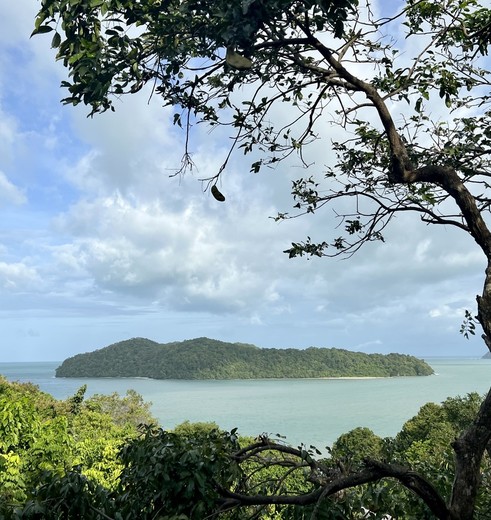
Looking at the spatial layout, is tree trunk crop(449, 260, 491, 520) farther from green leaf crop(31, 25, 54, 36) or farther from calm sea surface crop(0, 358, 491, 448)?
calm sea surface crop(0, 358, 491, 448)

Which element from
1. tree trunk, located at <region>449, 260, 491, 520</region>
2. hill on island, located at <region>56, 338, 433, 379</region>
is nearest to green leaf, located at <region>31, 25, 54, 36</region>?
tree trunk, located at <region>449, 260, 491, 520</region>

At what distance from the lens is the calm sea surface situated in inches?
2564

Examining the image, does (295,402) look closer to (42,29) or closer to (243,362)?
(243,362)

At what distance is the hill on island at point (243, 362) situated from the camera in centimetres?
11381

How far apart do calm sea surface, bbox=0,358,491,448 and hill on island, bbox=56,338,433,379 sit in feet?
8.30

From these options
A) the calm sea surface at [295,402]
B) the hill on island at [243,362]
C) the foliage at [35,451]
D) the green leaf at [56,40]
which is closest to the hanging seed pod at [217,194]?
the green leaf at [56,40]

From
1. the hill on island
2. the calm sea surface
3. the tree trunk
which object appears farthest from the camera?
the hill on island

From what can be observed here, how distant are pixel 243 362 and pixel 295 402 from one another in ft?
80.8

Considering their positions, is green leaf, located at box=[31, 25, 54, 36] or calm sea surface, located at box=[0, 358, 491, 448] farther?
calm sea surface, located at box=[0, 358, 491, 448]

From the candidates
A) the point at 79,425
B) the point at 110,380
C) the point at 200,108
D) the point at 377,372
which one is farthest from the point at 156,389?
the point at 200,108

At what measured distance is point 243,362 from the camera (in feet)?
379

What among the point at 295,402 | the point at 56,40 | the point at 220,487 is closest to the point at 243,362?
the point at 295,402

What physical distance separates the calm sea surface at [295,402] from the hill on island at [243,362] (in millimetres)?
2531

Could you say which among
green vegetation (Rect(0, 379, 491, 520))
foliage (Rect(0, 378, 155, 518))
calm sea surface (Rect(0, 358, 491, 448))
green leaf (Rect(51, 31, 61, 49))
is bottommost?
calm sea surface (Rect(0, 358, 491, 448))
